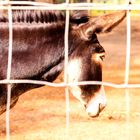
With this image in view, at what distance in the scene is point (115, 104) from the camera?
21.1ft

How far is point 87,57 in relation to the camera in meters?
3.60

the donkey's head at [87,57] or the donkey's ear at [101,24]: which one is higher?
the donkey's ear at [101,24]

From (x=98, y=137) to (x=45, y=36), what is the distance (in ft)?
6.33

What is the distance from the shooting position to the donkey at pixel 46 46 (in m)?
3.43

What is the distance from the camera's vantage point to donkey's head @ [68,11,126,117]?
3.46 metres

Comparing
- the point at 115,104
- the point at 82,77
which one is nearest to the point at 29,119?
the point at 115,104

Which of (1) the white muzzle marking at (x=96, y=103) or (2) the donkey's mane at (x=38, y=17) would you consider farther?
(1) the white muzzle marking at (x=96, y=103)

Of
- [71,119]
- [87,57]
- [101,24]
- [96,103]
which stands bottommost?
[71,119]

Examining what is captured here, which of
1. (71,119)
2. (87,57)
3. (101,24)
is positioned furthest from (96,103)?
(71,119)

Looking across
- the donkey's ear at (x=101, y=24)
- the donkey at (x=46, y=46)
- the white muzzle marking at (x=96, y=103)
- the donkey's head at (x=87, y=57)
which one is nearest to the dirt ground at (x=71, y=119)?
the white muzzle marking at (x=96, y=103)

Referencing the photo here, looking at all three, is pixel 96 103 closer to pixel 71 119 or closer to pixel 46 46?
pixel 46 46

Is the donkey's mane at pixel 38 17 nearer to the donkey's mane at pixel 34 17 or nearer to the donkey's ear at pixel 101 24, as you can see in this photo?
the donkey's mane at pixel 34 17

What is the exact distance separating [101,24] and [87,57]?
337 mm

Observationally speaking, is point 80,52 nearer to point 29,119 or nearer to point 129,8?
point 129,8
